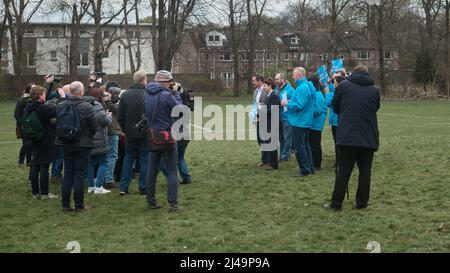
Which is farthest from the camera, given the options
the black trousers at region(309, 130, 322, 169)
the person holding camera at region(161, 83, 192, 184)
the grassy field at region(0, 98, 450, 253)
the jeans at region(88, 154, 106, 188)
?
the black trousers at region(309, 130, 322, 169)

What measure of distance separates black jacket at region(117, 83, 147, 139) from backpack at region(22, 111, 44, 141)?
4.04 ft

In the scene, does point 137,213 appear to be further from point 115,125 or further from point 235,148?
point 235,148

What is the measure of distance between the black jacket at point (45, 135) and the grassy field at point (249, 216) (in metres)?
0.68

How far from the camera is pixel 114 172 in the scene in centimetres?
1160

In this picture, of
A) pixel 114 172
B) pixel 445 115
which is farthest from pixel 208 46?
pixel 114 172

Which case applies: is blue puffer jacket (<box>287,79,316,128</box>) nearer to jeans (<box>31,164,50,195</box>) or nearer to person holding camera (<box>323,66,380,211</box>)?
person holding camera (<box>323,66,380,211</box>)

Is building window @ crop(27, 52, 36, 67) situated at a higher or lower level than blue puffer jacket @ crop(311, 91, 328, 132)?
higher

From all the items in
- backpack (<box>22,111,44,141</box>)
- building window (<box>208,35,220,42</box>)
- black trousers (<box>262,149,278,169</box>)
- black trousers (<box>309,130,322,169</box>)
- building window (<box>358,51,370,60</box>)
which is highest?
building window (<box>208,35,220,42</box>)

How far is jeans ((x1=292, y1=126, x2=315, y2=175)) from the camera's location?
11383 mm

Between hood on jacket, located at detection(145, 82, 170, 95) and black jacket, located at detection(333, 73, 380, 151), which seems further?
hood on jacket, located at detection(145, 82, 170, 95)

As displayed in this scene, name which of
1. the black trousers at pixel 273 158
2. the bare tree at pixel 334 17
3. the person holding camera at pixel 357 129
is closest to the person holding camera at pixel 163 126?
the person holding camera at pixel 357 129

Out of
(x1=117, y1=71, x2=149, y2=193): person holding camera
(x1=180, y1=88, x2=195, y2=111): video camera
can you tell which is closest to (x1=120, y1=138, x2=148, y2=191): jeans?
(x1=117, y1=71, x2=149, y2=193): person holding camera

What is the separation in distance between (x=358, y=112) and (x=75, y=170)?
401 cm

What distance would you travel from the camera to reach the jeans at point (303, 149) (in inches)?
448
